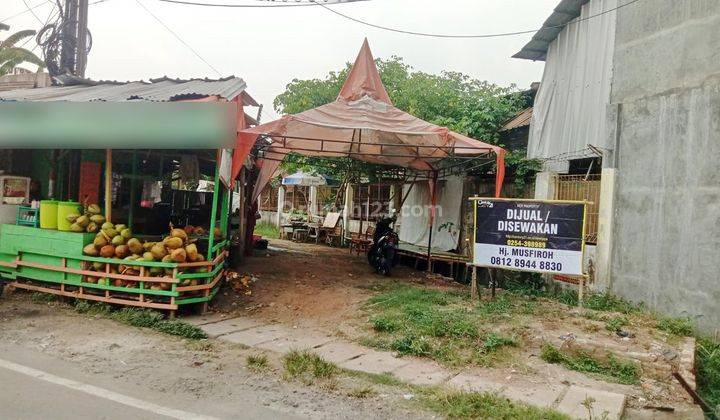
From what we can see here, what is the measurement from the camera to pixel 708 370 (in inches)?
246

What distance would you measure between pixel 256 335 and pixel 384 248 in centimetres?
530

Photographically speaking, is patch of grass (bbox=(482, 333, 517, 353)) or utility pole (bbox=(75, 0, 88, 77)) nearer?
patch of grass (bbox=(482, 333, 517, 353))

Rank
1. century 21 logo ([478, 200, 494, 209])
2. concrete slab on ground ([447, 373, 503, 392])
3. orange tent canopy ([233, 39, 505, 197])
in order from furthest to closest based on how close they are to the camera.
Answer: orange tent canopy ([233, 39, 505, 197])
century 21 logo ([478, 200, 494, 209])
concrete slab on ground ([447, 373, 503, 392])

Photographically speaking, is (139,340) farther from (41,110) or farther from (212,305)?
(41,110)

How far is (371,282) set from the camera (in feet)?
33.8

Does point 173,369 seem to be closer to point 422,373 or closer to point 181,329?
point 181,329

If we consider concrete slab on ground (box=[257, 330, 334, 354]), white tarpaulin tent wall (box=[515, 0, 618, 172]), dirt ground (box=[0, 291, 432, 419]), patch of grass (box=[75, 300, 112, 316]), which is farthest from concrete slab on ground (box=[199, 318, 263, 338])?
white tarpaulin tent wall (box=[515, 0, 618, 172])

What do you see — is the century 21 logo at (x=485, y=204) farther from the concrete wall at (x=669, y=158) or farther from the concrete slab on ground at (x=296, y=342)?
the concrete slab on ground at (x=296, y=342)

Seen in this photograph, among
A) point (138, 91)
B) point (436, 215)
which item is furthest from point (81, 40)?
point (436, 215)

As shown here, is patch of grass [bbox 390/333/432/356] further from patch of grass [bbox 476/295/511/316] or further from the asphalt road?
the asphalt road

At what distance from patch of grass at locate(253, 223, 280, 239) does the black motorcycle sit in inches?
440

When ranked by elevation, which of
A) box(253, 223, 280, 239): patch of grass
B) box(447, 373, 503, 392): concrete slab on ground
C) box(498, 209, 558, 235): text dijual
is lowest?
box(447, 373, 503, 392): concrete slab on ground

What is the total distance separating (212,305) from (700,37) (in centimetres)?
864

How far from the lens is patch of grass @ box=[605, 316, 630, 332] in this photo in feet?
21.6
